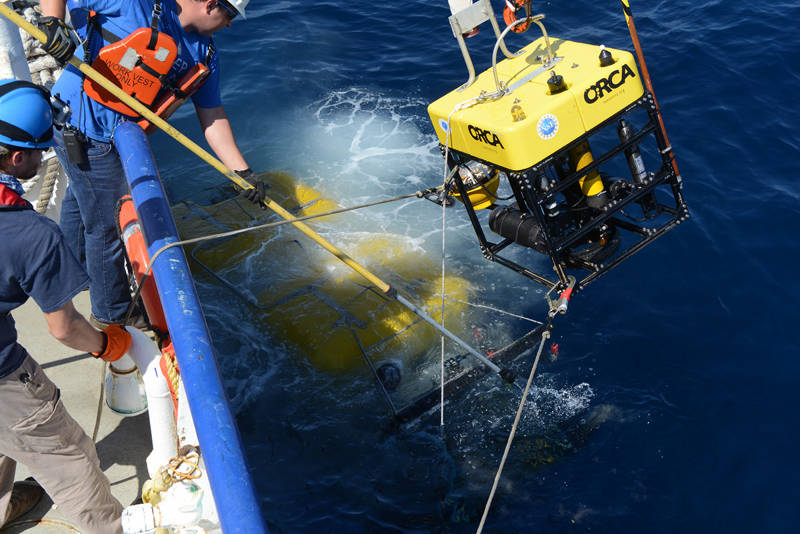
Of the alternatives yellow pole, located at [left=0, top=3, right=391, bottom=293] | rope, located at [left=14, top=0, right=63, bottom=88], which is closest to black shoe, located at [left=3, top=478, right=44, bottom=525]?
yellow pole, located at [left=0, top=3, right=391, bottom=293]

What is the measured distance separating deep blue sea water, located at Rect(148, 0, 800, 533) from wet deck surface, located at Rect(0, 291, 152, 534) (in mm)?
1423

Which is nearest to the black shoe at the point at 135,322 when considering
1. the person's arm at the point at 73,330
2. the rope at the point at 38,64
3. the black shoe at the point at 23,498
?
the black shoe at the point at 23,498

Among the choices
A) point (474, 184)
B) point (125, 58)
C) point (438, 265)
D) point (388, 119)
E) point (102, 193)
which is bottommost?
point (438, 265)

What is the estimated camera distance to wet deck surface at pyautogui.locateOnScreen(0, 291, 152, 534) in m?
3.49

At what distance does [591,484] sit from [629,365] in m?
1.33

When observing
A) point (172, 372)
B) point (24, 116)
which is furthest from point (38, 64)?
point (172, 372)

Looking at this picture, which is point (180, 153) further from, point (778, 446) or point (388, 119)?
point (778, 446)

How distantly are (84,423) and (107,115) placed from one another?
188 cm

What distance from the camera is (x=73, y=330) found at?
2.88m

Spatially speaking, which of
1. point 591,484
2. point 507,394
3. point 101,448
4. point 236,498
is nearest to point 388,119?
point 507,394

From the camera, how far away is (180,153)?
9.35 metres

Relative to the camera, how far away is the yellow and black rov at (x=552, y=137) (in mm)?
3762

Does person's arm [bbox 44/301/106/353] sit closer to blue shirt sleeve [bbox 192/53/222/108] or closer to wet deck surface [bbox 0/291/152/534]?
wet deck surface [bbox 0/291/152/534]

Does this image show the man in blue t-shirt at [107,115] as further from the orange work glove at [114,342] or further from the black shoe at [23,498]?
the black shoe at [23,498]
